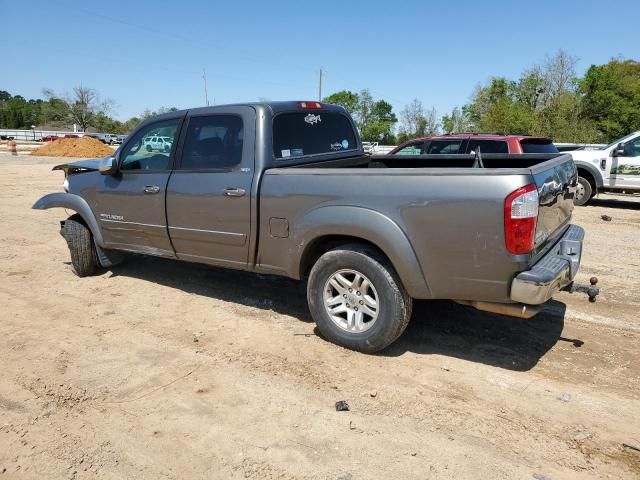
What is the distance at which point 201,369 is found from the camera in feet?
12.1

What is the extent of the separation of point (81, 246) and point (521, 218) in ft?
15.8

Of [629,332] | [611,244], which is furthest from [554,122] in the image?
[629,332]

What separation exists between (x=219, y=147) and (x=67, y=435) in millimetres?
2639

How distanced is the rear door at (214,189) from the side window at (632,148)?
409 inches

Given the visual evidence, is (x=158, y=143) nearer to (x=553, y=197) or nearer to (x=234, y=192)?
(x=234, y=192)

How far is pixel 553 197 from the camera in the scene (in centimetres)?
357

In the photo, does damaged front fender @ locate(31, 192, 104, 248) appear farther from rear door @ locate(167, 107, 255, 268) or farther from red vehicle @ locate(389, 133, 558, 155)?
red vehicle @ locate(389, 133, 558, 155)

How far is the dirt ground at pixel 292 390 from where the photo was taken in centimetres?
267

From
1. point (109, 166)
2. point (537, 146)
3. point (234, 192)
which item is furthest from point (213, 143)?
point (537, 146)

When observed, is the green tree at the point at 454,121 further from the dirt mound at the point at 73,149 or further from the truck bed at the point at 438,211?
the truck bed at the point at 438,211

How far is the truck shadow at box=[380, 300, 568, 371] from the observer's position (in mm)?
3916

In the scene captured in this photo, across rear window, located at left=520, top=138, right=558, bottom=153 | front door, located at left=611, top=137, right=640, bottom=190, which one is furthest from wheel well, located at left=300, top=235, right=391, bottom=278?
front door, located at left=611, top=137, right=640, bottom=190

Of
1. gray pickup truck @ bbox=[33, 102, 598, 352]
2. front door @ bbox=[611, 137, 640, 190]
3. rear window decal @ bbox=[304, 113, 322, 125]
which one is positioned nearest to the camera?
gray pickup truck @ bbox=[33, 102, 598, 352]

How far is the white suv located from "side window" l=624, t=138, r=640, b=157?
35.0 feet
